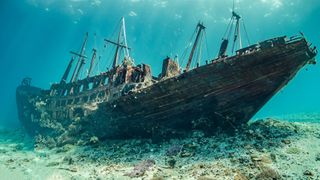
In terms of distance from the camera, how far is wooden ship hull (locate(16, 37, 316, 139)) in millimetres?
13461

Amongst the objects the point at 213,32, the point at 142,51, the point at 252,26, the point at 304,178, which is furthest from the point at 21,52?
the point at 304,178

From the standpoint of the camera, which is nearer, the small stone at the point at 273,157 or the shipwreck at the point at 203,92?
the small stone at the point at 273,157

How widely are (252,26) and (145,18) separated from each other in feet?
83.8

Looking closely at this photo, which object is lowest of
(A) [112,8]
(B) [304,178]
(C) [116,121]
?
(B) [304,178]

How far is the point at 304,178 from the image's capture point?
9781 millimetres

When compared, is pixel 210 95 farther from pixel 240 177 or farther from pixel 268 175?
pixel 268 175

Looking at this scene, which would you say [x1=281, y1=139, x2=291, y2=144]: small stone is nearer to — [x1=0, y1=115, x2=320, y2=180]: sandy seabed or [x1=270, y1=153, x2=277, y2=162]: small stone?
[x1=0, y1=115, x2=320, y2=180]: sandy seabed

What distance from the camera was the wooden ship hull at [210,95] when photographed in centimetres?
1346

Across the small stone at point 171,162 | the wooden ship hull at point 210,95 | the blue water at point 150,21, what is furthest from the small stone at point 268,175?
the blue water at point 150,21

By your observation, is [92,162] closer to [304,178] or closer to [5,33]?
[304,178]

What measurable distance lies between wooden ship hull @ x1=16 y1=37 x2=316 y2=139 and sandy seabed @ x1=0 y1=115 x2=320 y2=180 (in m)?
0.94

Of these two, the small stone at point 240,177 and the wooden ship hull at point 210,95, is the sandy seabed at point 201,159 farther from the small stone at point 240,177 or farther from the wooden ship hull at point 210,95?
the wooden ship hull at point 210,95


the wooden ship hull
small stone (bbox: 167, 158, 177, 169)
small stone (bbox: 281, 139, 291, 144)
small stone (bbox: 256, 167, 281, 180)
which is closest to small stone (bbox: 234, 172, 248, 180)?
small stone (bbox: 256, 167, 281, 180)

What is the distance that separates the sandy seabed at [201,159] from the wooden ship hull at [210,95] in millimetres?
942
